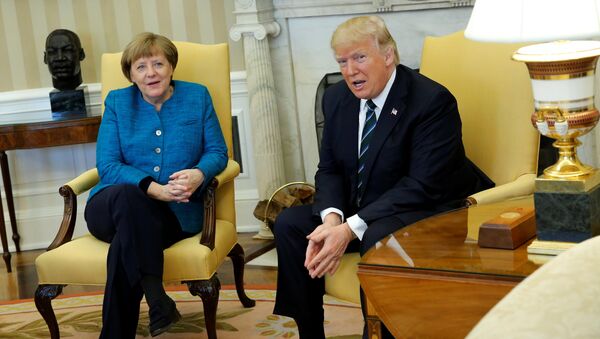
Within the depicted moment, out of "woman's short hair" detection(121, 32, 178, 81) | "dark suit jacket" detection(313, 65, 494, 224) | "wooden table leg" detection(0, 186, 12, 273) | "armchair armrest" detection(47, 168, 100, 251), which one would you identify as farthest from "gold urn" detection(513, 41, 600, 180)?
"wooden table leg" detection(0, 186, 12, 273)

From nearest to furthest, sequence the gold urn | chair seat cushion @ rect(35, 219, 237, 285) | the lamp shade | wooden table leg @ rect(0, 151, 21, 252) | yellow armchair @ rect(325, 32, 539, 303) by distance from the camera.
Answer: the lamp shade < the gold urn < yellow armchair @ rect(325, 32, 539, 303) < chair seat cushion @ rect(35, 219, 237, 285) < wooden table leg @ rect(0, 151, 21, 252)

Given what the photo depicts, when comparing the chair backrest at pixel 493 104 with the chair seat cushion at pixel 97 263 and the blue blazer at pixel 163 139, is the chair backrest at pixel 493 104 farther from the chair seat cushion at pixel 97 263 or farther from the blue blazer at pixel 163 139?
the chair seat cushion at pixel 97 263

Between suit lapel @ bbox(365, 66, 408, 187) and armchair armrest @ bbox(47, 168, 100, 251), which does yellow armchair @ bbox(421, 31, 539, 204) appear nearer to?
suit lapel @ bbox(365, 66, 408, 187)

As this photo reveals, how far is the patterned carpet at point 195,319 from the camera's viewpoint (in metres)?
3.73

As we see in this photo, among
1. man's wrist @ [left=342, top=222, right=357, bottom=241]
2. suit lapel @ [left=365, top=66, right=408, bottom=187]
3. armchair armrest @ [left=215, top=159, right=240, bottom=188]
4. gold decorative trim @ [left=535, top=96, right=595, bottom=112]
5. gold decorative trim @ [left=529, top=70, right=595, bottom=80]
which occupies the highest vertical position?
gold decorative trim @ [left=529, top=70, right=595, bottom=80]

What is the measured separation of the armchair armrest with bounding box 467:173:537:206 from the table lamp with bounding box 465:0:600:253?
1.97 ft

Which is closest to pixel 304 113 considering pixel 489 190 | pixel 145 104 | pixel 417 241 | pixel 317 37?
pixel 317 37

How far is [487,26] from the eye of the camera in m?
2.28

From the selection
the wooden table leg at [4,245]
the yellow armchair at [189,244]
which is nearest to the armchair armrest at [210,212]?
the yellow armchair at [189,244]

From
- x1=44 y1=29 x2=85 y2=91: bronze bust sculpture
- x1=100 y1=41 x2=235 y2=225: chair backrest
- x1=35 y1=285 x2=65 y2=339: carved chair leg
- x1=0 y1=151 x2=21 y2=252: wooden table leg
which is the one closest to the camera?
x1=35 y1=285 x2=65 y2=339: carved chair leg

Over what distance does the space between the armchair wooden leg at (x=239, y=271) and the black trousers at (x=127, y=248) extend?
477 mm

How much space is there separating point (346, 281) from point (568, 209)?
884 mm

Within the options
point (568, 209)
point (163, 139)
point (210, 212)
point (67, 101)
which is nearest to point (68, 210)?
point (163, 139)

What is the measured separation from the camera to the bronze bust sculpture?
16.0 ft
